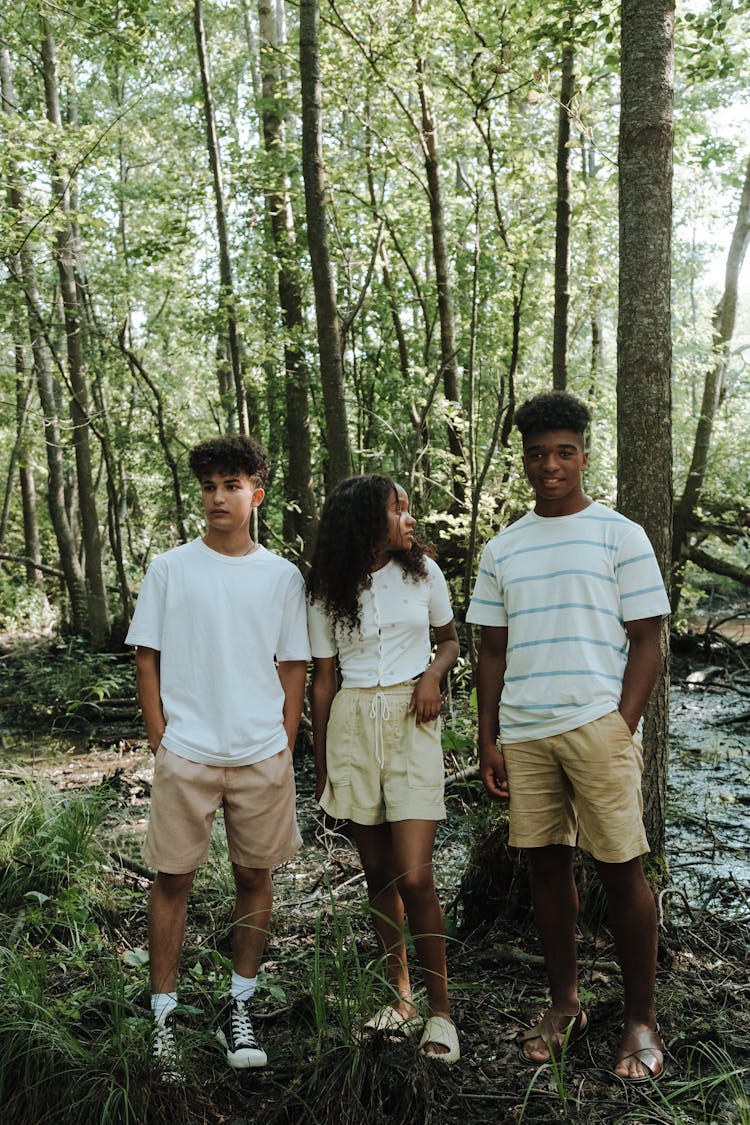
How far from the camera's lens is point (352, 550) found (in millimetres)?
3023

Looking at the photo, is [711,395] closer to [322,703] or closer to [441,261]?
[441,261]

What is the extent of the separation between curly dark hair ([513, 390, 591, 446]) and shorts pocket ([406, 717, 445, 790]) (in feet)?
3.27

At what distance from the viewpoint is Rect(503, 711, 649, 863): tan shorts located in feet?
9.00

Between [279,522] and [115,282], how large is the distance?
7.64 metres

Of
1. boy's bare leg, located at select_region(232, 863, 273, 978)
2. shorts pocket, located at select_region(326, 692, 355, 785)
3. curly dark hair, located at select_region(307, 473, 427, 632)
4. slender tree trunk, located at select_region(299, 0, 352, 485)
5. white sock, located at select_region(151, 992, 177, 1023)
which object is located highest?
slender tree trunk, located at select_region(299, 0, 352, 485)

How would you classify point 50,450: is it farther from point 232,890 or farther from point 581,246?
point 232,890

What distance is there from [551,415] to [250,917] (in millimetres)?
1887

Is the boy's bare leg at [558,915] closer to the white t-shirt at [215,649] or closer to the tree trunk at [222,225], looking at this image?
the white t-shirt at [215,649]

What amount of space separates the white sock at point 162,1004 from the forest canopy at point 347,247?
3.40m

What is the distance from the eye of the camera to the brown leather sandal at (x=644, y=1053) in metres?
2.69

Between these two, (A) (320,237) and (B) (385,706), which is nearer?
(B) (385,706)

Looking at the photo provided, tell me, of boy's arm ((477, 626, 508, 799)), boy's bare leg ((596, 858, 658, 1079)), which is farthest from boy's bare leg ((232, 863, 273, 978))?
boy's bare leg ((596, 858, 658, 1079))

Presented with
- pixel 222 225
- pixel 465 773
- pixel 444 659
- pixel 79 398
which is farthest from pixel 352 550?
pixel 79 398

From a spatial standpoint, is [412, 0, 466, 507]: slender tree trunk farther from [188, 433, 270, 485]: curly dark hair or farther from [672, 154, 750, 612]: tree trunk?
[188, 433, 270, 485]: curly dark hair
